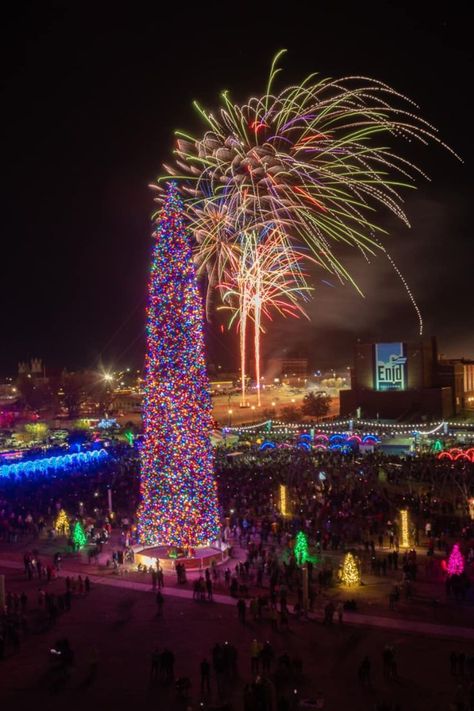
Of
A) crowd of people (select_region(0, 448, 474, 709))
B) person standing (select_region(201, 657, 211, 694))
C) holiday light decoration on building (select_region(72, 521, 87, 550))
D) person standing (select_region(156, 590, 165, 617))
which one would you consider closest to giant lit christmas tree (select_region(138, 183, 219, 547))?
crowd of people (select_region(0, 448, 474, 709))

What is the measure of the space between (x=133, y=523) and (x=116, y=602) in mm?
7155

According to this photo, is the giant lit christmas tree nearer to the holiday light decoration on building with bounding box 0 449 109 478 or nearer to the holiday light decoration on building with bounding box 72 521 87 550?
the holiday light decoration on building with bounding box 72 521 87 550

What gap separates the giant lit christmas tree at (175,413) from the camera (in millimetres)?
16844

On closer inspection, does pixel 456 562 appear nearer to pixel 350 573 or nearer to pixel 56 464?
pixel 350 573

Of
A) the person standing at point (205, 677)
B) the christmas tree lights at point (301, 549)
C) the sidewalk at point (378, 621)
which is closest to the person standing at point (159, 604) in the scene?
the sidewalk at point (378, 621)

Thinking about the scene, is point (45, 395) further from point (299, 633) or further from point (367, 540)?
point (299, 633)

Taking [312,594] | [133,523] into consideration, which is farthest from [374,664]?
[133,523]

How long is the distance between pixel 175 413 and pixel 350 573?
18.5 feet

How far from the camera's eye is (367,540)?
62.2 feet

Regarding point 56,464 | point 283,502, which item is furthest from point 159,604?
point 56,464

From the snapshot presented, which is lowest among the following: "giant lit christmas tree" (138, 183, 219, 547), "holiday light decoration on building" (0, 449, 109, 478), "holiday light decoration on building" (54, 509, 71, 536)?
"holiday light decoration on building" (54, 509, 71, 536)

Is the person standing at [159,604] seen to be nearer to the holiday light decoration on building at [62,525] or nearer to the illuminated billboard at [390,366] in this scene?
the holiday light decoration on building at [62,525]

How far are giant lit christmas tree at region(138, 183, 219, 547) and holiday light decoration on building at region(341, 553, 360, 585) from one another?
3.57m

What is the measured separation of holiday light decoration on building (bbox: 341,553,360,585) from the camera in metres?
15.2
